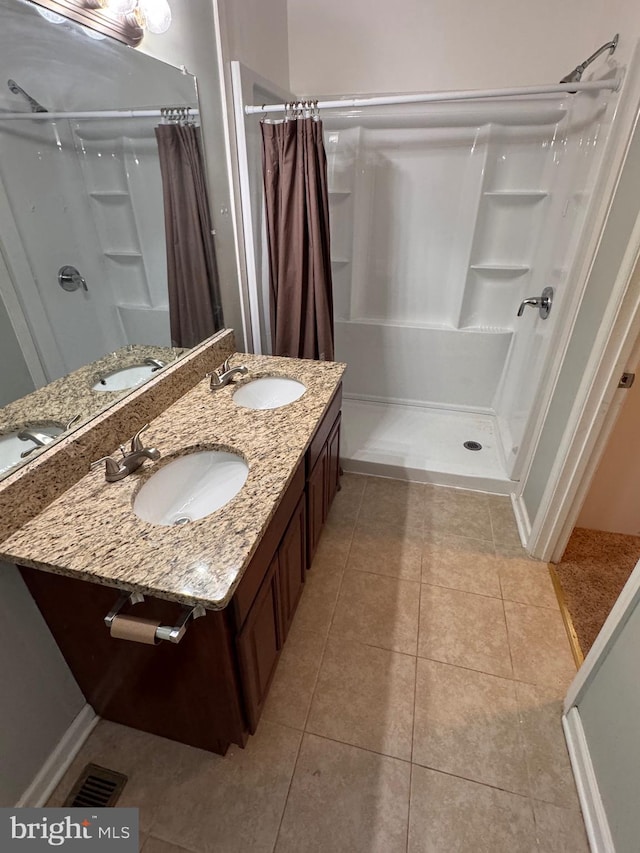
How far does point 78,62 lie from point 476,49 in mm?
2048

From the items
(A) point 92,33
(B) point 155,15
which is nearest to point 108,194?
(A) point 92,33

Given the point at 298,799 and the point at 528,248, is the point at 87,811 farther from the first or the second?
the point at 528,248

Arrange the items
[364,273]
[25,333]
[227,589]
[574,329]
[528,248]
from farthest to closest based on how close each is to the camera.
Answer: [364,273] → [528,248] → [574,329] → [25,333] → [227,589]

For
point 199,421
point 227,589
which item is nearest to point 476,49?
point 199,421

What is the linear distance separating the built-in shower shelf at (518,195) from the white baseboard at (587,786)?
8.35 ft

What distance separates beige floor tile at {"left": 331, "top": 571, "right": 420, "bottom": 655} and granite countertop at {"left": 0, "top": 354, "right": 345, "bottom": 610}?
0.82m

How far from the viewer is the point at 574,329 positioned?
162 cm

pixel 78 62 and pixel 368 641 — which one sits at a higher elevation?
pixel 78 62

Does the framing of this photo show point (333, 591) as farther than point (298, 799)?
Yes

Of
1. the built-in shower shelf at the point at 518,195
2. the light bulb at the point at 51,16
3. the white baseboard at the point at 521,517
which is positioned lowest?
the white baseboard at the point at 521,517

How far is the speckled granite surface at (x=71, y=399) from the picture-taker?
3.13ft

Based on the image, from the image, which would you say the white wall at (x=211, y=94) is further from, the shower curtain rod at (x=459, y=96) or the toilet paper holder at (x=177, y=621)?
the toilet paper holder at (x=177, y=621)

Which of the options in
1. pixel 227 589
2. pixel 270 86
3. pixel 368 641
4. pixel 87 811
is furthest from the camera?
pixel 270 86

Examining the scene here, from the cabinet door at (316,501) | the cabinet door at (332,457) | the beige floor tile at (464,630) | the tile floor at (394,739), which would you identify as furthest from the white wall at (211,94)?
the beige floor tile at (464,630)
